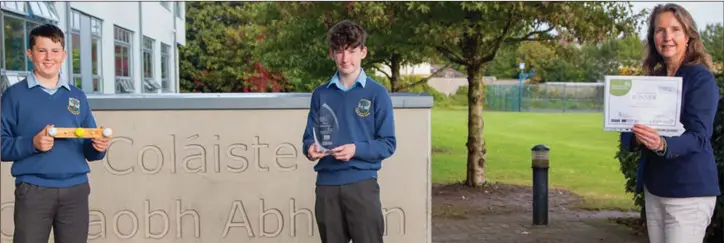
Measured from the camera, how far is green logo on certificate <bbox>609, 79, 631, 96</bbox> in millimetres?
3256

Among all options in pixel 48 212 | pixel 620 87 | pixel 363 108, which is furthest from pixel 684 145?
pixel 48 212

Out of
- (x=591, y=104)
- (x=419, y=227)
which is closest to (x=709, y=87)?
(x=419, y=227)

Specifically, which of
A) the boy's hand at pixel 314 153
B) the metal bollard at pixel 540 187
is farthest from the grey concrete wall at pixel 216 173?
the metal bollard at pixel 540 187

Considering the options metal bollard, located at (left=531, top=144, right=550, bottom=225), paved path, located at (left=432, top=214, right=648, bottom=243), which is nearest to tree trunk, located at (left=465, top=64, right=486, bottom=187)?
paved path, located at (left=432, top=214, right=648, bottom=243)

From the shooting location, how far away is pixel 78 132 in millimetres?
3668

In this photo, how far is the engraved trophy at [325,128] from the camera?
12.4ft

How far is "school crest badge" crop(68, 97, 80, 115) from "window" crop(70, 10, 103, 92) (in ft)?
50.9

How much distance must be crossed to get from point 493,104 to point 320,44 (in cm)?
3708

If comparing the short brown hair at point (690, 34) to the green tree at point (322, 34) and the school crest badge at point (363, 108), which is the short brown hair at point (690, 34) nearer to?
the school crest badge at point (363, 108)

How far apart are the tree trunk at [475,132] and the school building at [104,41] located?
6.96 meters

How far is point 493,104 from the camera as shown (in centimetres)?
4853

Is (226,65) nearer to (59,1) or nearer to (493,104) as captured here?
(493,104)

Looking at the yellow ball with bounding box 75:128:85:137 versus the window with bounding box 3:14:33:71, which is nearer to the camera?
the yellow ball with bounding box 75:128:85:137

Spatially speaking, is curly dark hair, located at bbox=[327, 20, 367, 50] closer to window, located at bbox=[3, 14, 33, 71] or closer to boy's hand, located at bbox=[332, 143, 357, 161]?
boy's hand, located at bbox=[332, 143, 357, 161]
